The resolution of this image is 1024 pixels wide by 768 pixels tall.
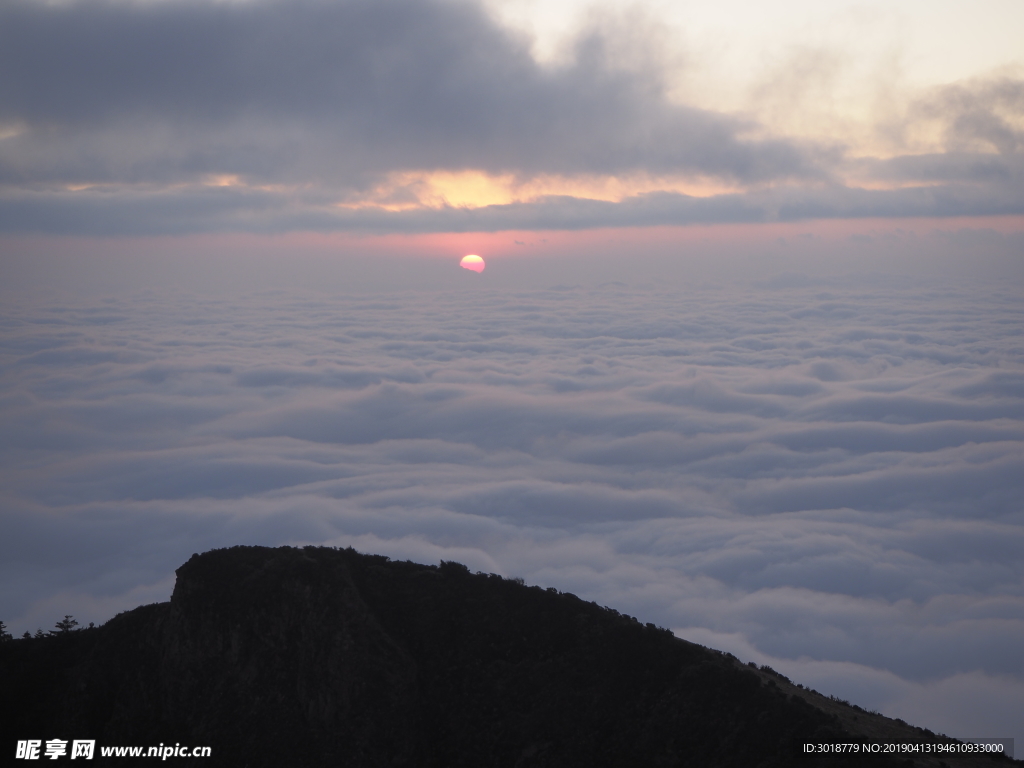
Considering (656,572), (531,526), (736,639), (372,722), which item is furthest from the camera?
(531,526)

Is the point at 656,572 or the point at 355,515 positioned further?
the point at 355,515

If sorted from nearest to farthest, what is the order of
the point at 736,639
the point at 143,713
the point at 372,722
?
the point at 372,722
the point at 143,713
the point at 736,639

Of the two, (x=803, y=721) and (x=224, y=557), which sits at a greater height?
(x=224, y=557)

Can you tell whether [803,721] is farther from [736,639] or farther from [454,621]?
[736,639]

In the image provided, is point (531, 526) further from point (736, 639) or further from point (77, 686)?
point (77, 686)

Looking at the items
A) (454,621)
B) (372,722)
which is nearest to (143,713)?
(372,722)

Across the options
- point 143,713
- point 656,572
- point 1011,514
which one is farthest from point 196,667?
point 1011,514
